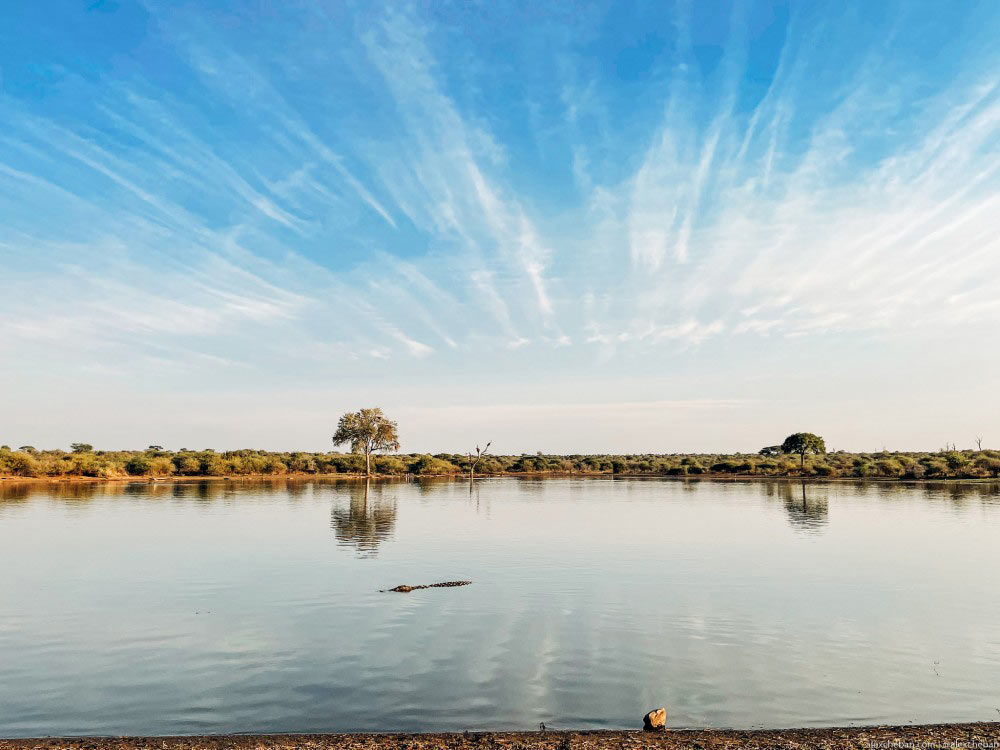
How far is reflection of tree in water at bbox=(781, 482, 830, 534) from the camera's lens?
123 ft

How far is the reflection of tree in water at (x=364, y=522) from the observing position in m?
30.3

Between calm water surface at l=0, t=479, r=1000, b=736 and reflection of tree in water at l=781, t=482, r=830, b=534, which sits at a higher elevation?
calm water surface at l=0, t=479, r=1000, b=736

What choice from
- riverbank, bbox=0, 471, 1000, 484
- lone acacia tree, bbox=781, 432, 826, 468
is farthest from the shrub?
lone acacia tree, bbox=781, 432, 826, 468

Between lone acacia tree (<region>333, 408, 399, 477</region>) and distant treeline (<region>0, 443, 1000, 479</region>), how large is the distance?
8.88 metres

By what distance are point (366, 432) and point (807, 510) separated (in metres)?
72.3

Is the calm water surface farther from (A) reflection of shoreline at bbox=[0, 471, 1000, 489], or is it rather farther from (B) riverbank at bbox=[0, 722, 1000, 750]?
(A) reflection of shoreline at bbox=[0, 471, 1000, 489]

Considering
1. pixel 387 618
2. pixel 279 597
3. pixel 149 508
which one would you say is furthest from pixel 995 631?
pixel 149 508

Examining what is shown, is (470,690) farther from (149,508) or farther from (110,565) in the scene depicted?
(149,508)

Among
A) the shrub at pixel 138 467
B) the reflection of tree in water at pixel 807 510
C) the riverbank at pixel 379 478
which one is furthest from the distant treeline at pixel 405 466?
the reflection of tree in water at pixel 807 510

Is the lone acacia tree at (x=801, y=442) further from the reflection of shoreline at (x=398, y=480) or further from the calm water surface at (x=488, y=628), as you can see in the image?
the calm water surface at (x=488, y=628)

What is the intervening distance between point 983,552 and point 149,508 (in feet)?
158

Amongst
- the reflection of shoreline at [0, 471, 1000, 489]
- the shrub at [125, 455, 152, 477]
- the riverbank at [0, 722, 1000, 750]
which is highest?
the shrub at [125, 455, 152, 477]

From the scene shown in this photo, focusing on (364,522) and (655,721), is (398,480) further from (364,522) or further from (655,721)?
(655,721)

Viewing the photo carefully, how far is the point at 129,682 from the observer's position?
39.3ft
